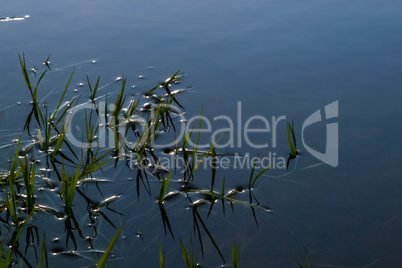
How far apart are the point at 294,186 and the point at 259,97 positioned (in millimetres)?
647

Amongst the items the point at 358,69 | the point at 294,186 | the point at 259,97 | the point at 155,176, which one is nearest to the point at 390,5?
the point at 358,69

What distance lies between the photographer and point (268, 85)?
2.59 metres

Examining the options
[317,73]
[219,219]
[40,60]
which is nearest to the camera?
[219,219]

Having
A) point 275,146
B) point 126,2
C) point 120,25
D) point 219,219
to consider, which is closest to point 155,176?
point 219,219

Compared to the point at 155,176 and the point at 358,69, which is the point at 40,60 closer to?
the point at 155,176

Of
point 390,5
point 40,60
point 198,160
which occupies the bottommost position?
point 198,160

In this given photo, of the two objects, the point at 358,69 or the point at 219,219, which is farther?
the point at 358,69

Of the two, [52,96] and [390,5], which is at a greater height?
[390,5]

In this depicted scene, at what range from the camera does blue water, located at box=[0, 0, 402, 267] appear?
1731 millimetres

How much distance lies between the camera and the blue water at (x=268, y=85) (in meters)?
1.73

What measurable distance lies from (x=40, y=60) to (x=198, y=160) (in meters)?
1.22

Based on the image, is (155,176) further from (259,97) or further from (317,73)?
(317,73)

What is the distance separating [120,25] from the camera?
10.6 feet

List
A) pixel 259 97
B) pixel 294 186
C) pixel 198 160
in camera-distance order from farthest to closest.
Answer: pixel 259 97 → pixel 198 160 → pixel 294 186
